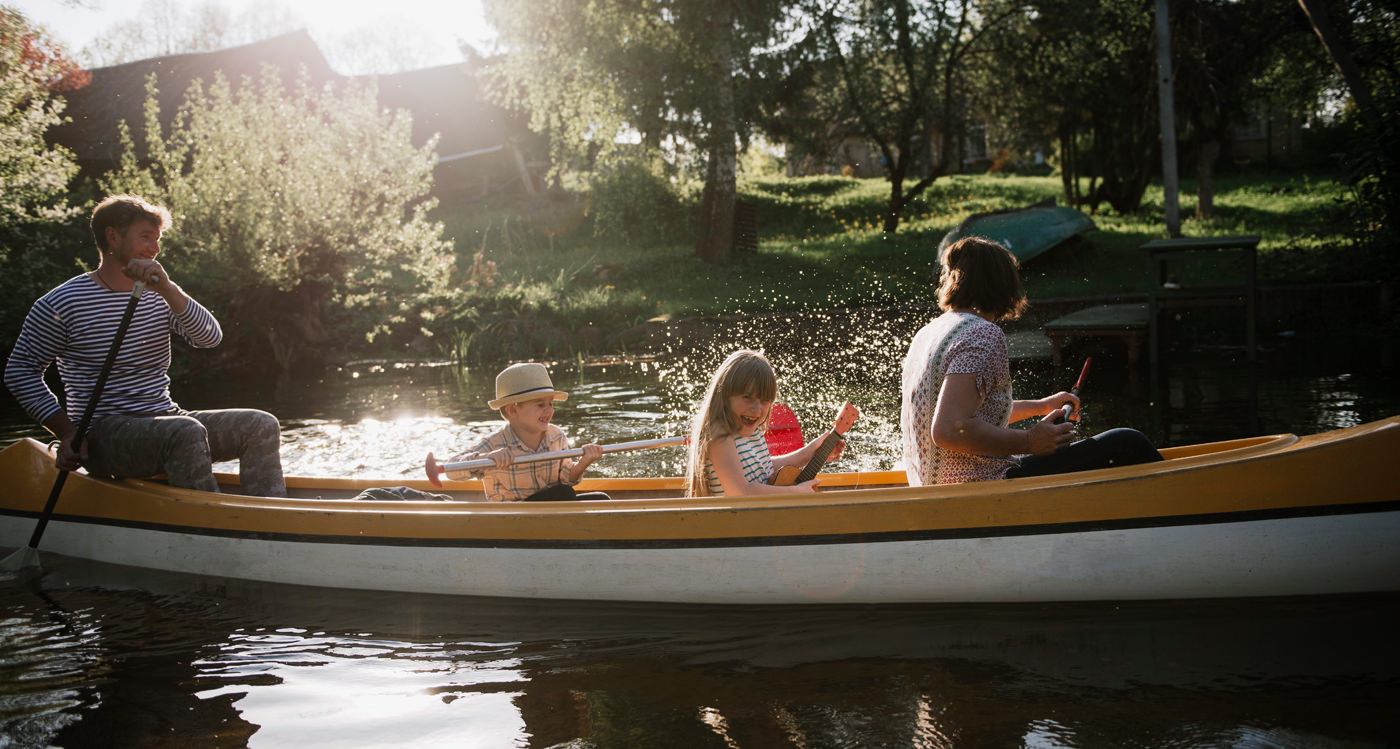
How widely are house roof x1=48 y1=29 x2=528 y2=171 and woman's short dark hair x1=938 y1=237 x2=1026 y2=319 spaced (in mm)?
13760

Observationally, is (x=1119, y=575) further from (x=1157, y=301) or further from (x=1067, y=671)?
(x=1157, y=301)

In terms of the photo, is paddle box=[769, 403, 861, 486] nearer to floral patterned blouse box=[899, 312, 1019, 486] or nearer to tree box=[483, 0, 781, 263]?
floral patterned blouse box=[899, 312, 1019, 486]

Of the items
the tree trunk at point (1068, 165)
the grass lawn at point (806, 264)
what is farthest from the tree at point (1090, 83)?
the grass lawn at point (806, 264)

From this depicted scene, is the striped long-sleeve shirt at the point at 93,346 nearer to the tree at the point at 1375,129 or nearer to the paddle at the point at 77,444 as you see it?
the paddle at the point at 77,444

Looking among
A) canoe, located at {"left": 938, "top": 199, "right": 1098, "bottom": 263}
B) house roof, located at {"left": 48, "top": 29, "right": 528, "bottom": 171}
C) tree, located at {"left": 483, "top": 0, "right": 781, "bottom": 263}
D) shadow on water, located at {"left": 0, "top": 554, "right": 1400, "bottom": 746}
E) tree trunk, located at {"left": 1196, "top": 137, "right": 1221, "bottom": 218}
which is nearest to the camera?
shadow on water, located at {"left": 0, "top": 554, "right": 1400, "bottom": 746}

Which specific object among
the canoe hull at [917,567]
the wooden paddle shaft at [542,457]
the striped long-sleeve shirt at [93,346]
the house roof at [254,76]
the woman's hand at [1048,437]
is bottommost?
the canoe hull at [917,567]

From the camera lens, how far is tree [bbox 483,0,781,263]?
618 inches

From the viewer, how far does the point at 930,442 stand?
3666 millimetres

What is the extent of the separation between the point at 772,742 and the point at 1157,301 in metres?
8.60

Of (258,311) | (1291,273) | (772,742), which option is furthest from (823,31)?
(772,742)

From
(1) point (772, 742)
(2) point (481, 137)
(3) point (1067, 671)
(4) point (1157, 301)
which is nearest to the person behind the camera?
(1) point (772, 742)

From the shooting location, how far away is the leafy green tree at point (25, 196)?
13898 mm

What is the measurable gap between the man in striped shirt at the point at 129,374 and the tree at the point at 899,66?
1492 centimetres

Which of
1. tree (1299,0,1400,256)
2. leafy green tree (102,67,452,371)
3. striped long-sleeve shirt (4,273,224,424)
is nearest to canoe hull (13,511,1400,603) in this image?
striped long-sleeve shirt (4,273,224,424)
